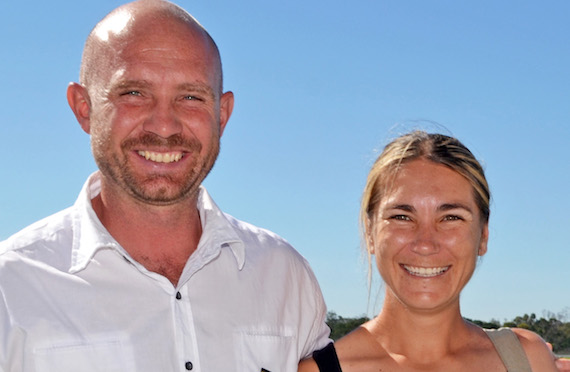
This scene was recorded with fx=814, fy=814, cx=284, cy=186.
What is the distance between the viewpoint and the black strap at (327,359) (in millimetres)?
4914

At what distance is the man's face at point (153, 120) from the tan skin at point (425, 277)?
1.25 m

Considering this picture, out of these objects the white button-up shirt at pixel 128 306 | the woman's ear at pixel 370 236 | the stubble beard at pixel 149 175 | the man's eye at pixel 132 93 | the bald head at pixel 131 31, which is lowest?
the white button-up shirt at pixel 128 306

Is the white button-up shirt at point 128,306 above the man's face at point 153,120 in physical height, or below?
below

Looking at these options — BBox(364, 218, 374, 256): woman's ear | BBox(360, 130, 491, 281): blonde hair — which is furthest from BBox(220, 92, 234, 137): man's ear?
BBox(364, 218, 374, 256): woman's ear

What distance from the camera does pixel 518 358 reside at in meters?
5.00

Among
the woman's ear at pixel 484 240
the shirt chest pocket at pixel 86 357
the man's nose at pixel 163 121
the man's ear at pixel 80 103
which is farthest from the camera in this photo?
the woman's ear at pixel 484 240

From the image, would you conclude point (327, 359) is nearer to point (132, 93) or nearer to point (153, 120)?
point (153, 120)

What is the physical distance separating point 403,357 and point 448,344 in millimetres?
329

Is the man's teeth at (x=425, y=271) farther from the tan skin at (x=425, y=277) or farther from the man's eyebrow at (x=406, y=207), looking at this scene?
the man's eyebrow at (x=406, y=207)

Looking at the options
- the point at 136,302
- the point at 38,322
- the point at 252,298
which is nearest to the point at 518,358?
the point at 252,298

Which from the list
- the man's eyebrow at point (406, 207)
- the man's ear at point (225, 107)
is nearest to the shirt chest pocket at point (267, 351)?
the man's eyebrow at point (406, 207)

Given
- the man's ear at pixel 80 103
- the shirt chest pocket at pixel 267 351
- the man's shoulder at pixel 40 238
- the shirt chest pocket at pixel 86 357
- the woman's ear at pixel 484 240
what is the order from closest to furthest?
the shirt chest pocket at pixel 86 357
the man's shoulder at pixel 40 238
the shirt chest pocket at pixel 267 351
the man's ear at pixel 80 103
the woman's ear at pixel 484 240

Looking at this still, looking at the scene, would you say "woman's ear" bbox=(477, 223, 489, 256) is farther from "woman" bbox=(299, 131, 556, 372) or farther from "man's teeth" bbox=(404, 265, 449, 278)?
"man's teeth" bbox=(404, 265, 449, 278)

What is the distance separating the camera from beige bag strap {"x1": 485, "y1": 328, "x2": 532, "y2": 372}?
196 inches
